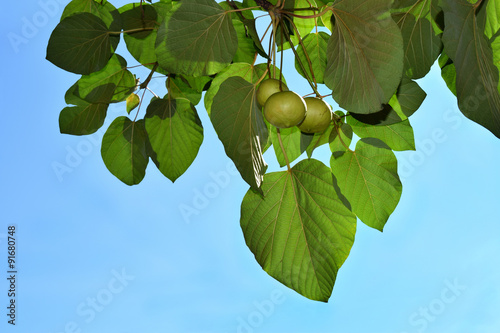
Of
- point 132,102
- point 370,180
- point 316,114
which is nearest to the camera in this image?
point 316,114

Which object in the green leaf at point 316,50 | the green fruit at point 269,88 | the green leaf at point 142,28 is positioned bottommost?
the green fruit at point 269,88

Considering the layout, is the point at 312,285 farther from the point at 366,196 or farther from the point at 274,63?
the point at 274,63

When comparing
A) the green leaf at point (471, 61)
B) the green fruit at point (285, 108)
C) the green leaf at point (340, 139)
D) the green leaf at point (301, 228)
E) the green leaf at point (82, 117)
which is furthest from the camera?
the green leaf at point (82, 117)

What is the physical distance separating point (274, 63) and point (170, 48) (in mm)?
155

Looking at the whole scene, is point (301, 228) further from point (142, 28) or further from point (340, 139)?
point (142, 28)

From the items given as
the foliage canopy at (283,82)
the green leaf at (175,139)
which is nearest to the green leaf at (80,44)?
the foliage canopy at (283,82)

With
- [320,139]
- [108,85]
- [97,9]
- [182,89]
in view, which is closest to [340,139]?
[320,139]

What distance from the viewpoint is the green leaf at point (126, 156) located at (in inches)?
37.1

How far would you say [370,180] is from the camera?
2.50 feet

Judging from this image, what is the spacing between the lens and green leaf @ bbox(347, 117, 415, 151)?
2.67 ft

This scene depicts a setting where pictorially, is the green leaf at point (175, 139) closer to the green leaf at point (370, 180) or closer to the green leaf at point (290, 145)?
the green leaf at point (290, 145)

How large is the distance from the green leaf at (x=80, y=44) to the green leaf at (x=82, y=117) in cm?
15

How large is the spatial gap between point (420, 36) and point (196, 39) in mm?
340

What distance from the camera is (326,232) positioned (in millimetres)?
708
